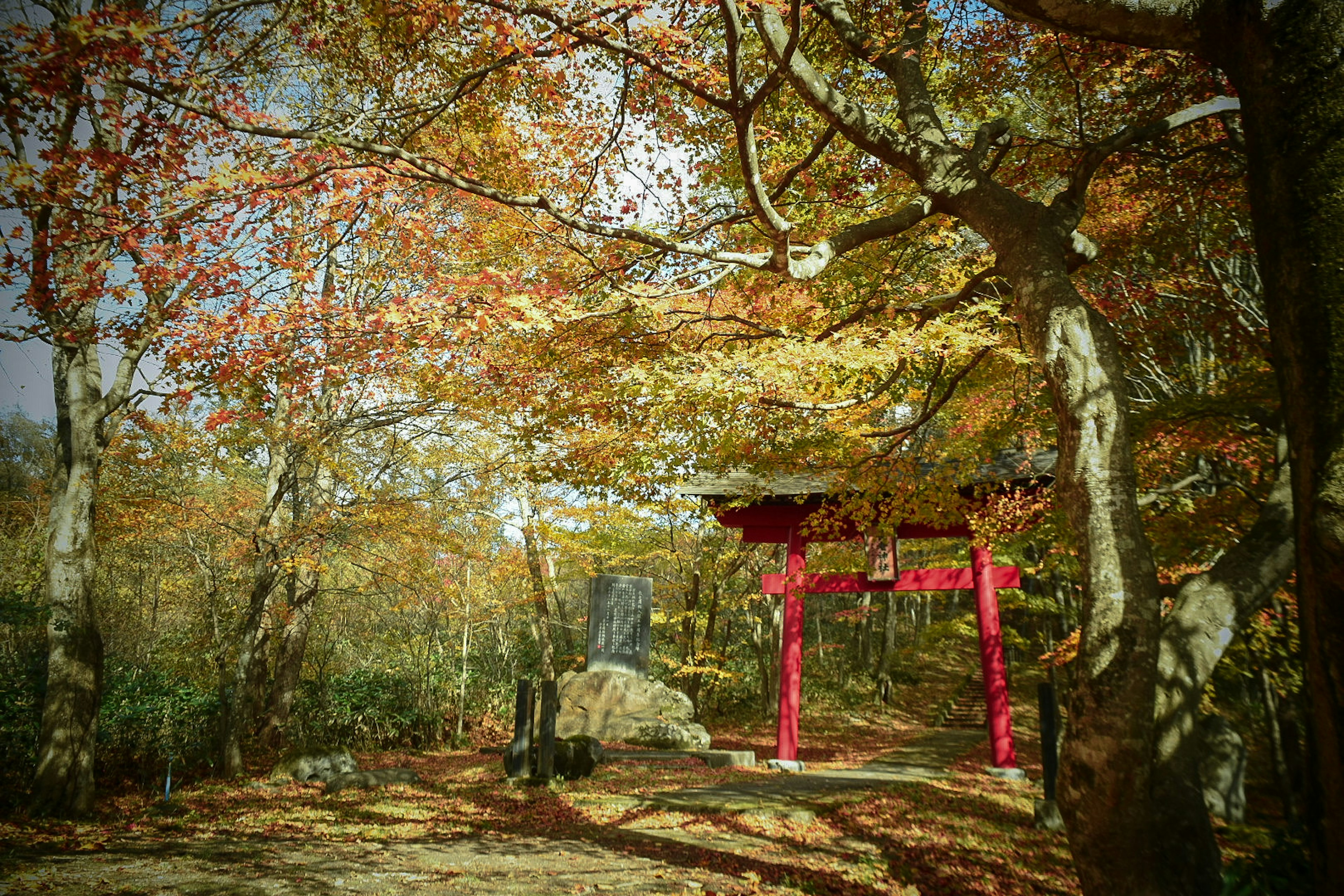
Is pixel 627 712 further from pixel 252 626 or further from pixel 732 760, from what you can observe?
pixel 252 626

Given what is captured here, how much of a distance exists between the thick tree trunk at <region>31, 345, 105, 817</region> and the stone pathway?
4.98 m

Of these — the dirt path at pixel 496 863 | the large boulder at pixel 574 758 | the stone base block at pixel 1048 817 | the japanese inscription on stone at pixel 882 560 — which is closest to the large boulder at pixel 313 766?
the large boulder at pixel 574 758

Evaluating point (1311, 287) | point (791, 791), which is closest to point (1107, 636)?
point (1311, 287)

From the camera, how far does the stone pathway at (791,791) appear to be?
7652 millimetres

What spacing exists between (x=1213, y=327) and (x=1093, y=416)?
18.3 feet

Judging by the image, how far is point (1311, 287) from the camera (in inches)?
98.2

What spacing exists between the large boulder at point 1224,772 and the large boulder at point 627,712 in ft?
24.9

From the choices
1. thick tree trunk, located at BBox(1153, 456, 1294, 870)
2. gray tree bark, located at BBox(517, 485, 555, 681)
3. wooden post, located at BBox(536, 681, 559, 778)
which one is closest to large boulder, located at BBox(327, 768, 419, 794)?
wooden post, located at BBox(536, 681, 559, 778)

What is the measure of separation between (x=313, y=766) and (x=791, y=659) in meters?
6.82

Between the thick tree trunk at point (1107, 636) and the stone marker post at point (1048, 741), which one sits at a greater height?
the thick tree trunk at point (1107, 636)

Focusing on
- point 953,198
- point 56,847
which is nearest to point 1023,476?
point 953,198

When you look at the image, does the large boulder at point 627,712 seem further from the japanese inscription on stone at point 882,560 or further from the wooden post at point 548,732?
the japanese inscription on stone at point 882,560

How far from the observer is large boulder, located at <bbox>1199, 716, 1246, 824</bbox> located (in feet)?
24.8

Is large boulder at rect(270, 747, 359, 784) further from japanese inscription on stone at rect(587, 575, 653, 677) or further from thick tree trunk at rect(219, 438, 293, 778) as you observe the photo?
japanese inscription on stone at rect(587, 575, 653, 677)
